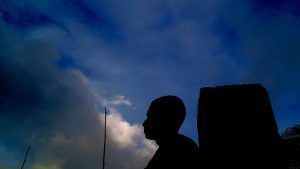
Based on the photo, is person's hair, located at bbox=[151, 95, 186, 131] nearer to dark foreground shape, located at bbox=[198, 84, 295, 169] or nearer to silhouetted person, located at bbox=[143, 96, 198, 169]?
silhouetted person, located at bbox=[143, 96, 198, 169]

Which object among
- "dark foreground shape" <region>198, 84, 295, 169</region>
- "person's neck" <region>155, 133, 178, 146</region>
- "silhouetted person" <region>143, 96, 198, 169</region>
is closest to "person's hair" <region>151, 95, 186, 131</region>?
"silhouetted person" <region>143, 96, 198, 169</region>

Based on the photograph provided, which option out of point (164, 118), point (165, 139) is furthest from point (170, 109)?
point (165, 139)

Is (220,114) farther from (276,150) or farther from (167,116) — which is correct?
(167,116)

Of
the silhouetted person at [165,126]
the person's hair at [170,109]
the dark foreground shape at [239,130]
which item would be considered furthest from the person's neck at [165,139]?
the dark foreground shape at [239,130]

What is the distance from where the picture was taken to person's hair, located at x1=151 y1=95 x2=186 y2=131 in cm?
252

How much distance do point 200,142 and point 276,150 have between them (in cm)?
59

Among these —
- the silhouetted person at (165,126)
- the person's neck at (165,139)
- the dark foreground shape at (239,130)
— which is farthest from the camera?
the person's neck at (165,139)

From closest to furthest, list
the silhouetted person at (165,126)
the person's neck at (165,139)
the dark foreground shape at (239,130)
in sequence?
the dark foreground shape at (239,130), the silhouetted person at (165,126), the person's neck at (165,139)

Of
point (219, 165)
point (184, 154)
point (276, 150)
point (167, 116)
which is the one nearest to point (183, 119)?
point (167, 116)

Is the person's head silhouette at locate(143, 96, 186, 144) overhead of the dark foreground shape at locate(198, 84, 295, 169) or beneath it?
overhead

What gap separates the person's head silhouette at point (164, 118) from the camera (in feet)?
8.25

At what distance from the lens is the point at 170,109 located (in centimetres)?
252

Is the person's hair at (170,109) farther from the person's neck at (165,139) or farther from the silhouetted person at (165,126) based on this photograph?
the person's neck at (165,139)

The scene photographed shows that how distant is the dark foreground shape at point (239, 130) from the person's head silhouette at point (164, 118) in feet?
1.50
